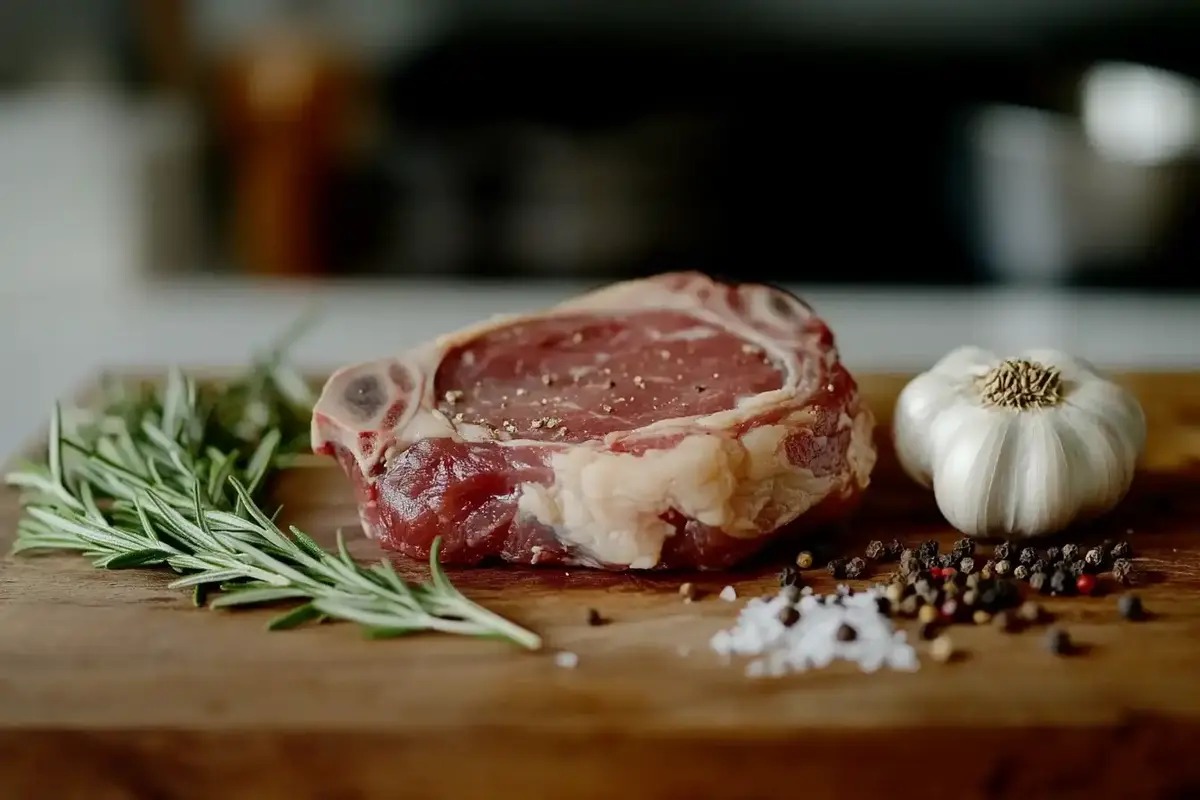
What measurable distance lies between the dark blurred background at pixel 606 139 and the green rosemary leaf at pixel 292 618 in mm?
2947

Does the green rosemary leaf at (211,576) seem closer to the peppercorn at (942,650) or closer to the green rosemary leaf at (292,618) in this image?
the green rosemary leaf at (292,618)

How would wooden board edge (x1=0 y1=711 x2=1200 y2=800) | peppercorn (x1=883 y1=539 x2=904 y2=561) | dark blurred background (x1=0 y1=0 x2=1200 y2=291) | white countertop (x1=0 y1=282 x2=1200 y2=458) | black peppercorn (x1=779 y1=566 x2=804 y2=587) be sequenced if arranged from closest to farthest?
wooden board edge (x1=0 y1=711 x2=1200 y2=800) < black peppercorn (x1=779 y1=566 x2=804 y2=587) < peppercorn (x1=883 y1=539 x2=904 y2=561) < white countertop (x1=0 y1=282 x2=1200 y2=458) < dark blurred background (x1=0 y1=0 x2=1200 y2=291)

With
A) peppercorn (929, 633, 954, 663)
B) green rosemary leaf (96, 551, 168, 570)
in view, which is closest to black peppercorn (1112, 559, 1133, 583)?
peppercorn (929, 633, 954, 663)

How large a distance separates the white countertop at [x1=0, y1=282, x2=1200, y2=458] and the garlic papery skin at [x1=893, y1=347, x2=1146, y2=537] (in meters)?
A: 1.93

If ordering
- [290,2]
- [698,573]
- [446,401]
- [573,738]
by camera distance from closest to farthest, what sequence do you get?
[573,738] → [698,573] → [446,401] → [290,2]

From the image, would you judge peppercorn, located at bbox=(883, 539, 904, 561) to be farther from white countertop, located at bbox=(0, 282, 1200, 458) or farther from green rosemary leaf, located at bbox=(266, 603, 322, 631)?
white countertop, located at bbox=(0, 282, 1200, 458)

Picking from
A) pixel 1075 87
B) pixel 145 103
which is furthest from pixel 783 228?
pixel 145 103

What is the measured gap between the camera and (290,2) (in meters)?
4.33

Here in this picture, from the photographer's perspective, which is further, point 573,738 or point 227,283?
point 227,283

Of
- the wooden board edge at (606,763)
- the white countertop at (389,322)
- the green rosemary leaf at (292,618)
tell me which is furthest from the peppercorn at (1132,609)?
the white countertop at (389,322)

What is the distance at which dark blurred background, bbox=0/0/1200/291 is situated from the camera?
4230 mm

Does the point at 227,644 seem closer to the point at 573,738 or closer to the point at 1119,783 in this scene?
the point at 573,738

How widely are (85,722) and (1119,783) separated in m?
1.10

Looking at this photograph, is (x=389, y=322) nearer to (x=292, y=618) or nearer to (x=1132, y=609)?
(x=292, y=618)
